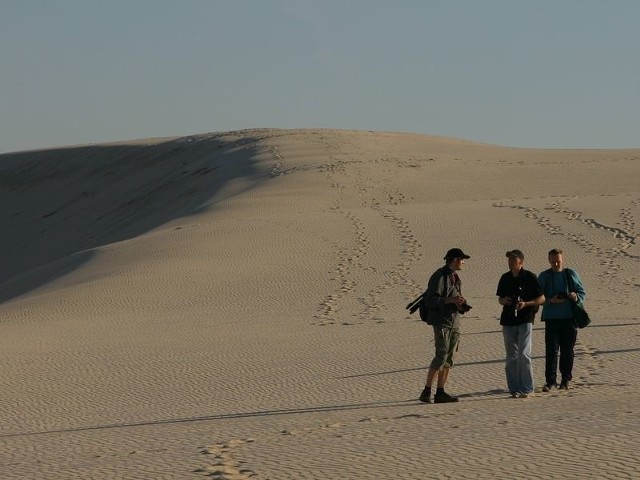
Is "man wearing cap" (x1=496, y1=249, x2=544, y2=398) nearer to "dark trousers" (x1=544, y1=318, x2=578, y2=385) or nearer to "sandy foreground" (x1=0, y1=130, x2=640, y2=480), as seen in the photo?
"sandy foreground" (x1=0, y1=130, x2=640, y2=480)

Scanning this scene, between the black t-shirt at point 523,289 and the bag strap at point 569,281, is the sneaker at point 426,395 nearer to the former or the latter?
the black t-shirt at point 523,289

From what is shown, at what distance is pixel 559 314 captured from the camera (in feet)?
35.8

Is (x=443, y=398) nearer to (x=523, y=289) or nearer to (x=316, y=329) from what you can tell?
(x=523, y=289)

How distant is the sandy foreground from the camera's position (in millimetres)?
8328

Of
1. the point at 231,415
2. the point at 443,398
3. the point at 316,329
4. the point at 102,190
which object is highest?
the point at 102,190

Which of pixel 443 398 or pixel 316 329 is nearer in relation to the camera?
pixel 443 398

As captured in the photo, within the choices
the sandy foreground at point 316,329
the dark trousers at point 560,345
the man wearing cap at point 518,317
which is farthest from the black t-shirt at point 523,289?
the sandy foreground at point 316,329

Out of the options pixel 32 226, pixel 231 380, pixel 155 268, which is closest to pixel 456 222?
pixel 155 268

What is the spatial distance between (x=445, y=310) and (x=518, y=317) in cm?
74

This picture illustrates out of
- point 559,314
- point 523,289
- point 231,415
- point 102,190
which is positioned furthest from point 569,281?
point 102,190

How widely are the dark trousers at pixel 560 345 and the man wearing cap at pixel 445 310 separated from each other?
104 cm

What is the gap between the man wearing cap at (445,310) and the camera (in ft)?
33.6

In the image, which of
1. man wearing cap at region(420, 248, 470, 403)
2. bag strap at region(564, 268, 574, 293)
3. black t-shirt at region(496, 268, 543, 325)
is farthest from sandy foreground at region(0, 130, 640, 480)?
bag strap at region(564, 268, 574, 293)

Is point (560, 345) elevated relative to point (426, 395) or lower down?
elevated
